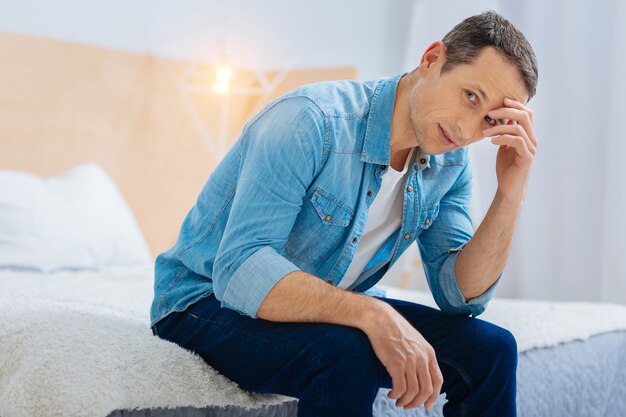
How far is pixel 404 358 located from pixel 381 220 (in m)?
0.39

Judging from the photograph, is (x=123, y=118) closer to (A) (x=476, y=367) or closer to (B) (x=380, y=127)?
(B) (x=380, y=127)

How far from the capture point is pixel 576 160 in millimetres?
2730

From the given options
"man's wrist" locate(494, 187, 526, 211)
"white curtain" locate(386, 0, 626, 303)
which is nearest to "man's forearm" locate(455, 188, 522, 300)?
"man's wrist" locate(494, 187, 526, 211)

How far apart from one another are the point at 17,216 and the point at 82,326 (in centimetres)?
122

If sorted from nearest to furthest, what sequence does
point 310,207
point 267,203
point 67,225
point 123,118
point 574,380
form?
point 267,203 < point 310,207 < point 574,380 < point 67,225 < point 123,118

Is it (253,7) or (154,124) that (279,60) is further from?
(154,124)

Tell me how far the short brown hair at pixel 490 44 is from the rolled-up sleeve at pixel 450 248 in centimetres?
24

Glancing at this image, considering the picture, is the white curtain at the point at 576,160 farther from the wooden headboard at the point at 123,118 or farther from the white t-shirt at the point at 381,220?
the white t-shirt at the point at 381,220

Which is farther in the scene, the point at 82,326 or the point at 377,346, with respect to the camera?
the point at 82,326

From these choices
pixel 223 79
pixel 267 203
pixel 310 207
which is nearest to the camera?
pixel 267 203

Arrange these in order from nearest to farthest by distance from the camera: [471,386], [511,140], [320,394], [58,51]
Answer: [320,394] → [471,386] → [511,140] → [58,51]

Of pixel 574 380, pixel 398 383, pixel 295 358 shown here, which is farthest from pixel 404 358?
pixel 574 380

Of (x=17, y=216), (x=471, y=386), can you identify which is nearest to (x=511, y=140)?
(x=471, y=386)

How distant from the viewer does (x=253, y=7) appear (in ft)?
10.9
